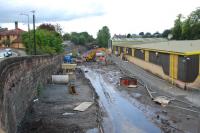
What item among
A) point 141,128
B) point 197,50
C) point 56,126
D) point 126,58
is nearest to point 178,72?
point 197,50

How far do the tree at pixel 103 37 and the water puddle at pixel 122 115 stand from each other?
377ft

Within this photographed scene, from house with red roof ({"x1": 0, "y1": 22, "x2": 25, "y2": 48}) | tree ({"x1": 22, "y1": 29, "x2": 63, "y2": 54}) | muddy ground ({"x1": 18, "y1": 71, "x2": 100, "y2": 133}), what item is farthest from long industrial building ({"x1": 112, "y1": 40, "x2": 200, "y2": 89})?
house with red roof ({"x1": 0, "y1": 22, "x2": 25, "y2": 48})

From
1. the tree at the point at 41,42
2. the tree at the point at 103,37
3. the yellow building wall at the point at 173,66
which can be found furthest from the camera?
the tree at the point at 103,37

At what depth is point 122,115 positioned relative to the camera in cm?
2512

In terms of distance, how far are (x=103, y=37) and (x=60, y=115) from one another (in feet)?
424

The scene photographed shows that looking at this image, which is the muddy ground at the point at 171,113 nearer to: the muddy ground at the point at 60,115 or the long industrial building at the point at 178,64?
the long industrial building at the point at 178,64

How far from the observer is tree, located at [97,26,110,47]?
151 m

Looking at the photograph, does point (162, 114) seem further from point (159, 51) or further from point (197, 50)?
point (159, 51)

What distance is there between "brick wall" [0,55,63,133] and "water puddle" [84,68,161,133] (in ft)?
20.1

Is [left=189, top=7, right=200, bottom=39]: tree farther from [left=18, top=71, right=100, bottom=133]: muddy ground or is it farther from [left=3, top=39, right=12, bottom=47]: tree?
[left=18, top=71, right=100, bottom=133]: muddy ground

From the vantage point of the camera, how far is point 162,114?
24125 millimetres

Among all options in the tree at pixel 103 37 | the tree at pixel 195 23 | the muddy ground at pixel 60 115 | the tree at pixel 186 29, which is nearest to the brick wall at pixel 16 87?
the muddy ground at pixel 60 115

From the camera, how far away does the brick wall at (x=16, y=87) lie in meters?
17.1

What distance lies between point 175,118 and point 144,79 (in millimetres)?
19670
